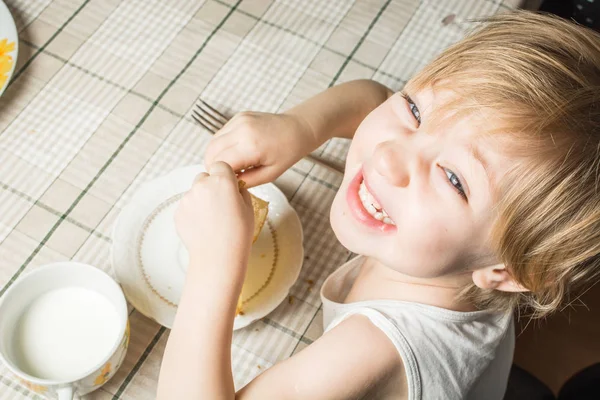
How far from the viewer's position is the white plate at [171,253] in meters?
0.85

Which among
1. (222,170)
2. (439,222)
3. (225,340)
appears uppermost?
(439,222)

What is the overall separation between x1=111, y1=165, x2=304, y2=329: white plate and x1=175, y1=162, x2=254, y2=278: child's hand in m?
0.07

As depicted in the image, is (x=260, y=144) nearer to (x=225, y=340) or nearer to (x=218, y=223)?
(x=218, y=223)

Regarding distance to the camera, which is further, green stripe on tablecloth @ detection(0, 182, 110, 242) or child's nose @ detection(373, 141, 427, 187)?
green stripe on tablecloth @ detection(0, 182, 110, 242)

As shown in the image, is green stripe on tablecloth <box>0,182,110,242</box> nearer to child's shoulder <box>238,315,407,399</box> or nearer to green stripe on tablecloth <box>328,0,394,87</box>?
child's shoulder <box>238,315,407,399</box>

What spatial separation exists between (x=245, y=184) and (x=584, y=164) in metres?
0.41

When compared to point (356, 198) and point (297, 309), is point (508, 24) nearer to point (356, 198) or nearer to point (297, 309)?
point (356, 198)

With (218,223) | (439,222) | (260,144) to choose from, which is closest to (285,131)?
(260,144)

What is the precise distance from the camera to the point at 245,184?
2.88 feet

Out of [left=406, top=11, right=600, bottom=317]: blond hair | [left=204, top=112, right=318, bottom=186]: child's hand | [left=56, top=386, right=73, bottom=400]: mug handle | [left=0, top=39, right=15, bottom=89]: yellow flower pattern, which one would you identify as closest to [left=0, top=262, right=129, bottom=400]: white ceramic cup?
[left=56, top=386, right=73, bottom=400]: mug handle

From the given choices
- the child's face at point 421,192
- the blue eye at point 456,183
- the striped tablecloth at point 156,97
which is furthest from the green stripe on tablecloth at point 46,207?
the blue eye at point 456,183

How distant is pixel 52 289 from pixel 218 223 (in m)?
0.22

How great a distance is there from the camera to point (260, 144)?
89 cm

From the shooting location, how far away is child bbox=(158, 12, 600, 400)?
658mm
